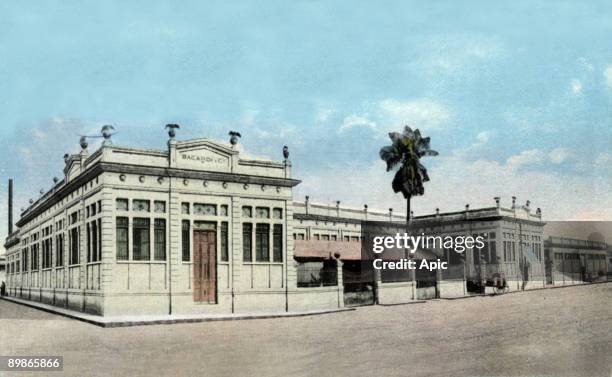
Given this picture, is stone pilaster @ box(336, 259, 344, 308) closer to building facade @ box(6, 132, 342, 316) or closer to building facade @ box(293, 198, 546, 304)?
building facade @ box(6, 132, 342, 316)

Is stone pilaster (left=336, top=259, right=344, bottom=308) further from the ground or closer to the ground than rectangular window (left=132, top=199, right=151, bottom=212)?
closer to the ground

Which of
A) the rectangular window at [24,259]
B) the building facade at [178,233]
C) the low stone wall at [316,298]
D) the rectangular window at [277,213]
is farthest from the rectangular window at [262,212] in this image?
the rectangular window at [24,259]

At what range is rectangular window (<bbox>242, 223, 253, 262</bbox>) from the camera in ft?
90.4

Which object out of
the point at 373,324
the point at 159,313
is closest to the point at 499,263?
the point at 373,324

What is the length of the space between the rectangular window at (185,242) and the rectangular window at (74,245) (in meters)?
5.14

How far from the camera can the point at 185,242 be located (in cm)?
2620

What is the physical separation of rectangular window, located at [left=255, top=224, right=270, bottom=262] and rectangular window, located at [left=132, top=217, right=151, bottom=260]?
4574mm

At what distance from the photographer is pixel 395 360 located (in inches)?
538

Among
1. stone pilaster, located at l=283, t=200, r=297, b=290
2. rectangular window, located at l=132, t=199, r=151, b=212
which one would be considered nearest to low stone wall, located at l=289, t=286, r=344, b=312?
stone pilaster, located at l=283, t=200, r=297, b=290

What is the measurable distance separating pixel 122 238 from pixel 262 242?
5888mm

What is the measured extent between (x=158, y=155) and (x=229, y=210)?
3568 millimetres

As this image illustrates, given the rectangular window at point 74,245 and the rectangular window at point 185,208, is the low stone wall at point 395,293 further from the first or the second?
the rectangular window at point 74,245

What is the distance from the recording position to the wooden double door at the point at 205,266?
26.4m

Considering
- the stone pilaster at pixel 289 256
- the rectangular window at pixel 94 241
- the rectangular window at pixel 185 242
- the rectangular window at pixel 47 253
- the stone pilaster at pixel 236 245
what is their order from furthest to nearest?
the rectangular window at pixel 47 253, the stone pilaster at pixel 289 256, the stone pilaster at pixel 236 245, the rectangular window at pixel 185 242, the rectangular window at pixel 94 241
